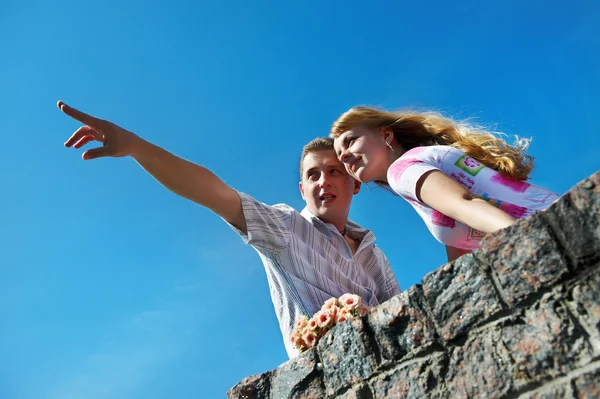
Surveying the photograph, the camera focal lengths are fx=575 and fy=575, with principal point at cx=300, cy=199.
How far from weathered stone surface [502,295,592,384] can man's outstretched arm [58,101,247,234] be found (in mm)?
2135

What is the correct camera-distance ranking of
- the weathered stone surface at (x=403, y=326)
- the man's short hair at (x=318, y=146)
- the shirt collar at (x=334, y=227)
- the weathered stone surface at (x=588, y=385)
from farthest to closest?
the man's short hair at (x=318, y=146)
the shirt collar at (x=334, y=227)
the weathered stone surface at (x=403, y=326)
the weathered stone surface at (x=588, y=385)

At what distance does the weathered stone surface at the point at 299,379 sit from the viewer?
280 centimetres

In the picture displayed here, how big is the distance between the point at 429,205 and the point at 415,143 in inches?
42.1

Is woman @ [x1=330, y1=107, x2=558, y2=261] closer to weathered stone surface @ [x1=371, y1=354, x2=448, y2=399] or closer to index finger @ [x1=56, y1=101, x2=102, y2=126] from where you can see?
weathered stone surface @ [x1=371, y1=354, x2=448, y2=399]

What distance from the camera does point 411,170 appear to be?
10.3 feet

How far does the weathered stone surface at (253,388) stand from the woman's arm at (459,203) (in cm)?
127

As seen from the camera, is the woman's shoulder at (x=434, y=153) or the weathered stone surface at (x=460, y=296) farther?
the woman's shoulder at (x=434, y=153)

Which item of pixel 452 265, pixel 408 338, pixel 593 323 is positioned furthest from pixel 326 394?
pixel 593 323

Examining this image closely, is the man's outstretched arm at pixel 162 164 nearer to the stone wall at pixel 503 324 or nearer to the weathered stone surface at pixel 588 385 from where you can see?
the stone wall at pixel 503 324

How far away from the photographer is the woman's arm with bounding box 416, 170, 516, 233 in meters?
2.62

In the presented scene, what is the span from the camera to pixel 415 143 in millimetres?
4000

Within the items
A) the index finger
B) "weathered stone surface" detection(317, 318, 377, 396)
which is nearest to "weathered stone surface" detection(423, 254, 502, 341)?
"weathered stone surface" detection(317, 318, 377, 396)

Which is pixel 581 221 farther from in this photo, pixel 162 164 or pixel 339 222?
pixel 339 222

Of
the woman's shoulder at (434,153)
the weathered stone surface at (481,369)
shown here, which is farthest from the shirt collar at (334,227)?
the weathered stone surface at (481,369)
